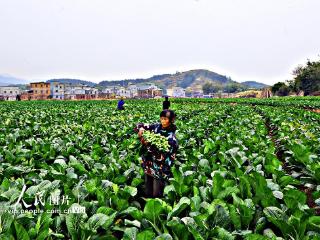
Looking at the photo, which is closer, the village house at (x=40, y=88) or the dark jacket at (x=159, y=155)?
the dark jacket at (x=159, y=155)

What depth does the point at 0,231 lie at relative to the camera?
2699 millimetres

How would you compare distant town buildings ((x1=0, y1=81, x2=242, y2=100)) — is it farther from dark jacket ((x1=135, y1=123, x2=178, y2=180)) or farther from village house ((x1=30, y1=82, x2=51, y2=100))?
dark jacket ((x1=135, y1=123, x2=178, y2=180))

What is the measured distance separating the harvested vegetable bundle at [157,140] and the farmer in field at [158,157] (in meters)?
0.11

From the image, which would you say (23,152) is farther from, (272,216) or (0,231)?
(272,216)

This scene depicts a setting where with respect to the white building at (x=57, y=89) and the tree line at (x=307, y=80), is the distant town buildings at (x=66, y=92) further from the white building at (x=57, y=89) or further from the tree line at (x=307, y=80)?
the tree line at (x=307, y=80)

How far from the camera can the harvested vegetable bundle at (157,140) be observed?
4219 mm

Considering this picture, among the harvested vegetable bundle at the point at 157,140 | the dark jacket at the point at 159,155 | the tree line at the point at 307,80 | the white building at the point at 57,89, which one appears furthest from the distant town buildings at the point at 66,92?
the harvested vegetable bundle at the point at 157,140

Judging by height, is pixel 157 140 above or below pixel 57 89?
below

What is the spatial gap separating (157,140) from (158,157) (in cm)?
33

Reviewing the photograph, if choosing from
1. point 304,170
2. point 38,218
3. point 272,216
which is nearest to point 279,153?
point 304,170

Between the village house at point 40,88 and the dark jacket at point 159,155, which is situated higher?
the village house at point 40,88

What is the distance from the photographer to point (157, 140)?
13.9ft

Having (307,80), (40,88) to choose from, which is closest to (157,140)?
(307,80)

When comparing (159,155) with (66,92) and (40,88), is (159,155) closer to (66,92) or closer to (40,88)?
(40,88)
